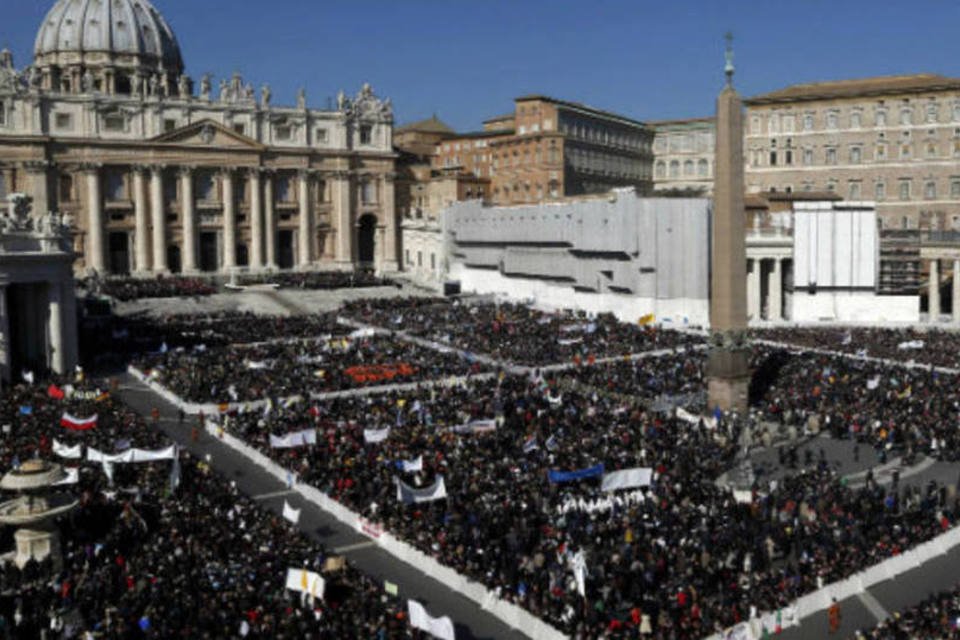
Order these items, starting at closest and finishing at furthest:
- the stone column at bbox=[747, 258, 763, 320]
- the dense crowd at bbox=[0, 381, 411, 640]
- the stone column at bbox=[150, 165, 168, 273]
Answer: the dense crowd at bbox=[0, 381, 411, 640] < the stone column at bbox=[747, 258, 763, 320] < the stone column at bbox=[150, 165, 168, 273]

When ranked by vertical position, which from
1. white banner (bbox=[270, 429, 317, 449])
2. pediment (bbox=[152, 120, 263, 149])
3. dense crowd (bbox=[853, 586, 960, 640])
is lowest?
dense crowd (bbox=[853, 586, 960, 640])

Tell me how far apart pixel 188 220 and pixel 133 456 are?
61159mm

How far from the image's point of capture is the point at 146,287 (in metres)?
70.8

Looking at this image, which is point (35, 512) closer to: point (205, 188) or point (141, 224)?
point (141, 224)

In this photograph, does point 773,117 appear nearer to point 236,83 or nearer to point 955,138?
point 955,138

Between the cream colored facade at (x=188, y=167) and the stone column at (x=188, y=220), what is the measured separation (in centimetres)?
10

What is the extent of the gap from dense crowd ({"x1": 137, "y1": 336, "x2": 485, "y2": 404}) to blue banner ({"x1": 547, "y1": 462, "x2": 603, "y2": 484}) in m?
15.2

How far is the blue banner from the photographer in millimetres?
25906

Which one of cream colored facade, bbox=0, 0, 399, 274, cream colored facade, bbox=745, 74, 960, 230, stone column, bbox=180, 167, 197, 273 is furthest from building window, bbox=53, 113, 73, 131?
cream colored facade, bbox=745, 74, 960, 230

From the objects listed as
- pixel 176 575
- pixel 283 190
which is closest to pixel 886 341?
pixel 176 575

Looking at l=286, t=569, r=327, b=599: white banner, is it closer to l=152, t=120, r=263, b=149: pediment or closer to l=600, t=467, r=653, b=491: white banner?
l=600, t=467, r=653, b=491: white banner

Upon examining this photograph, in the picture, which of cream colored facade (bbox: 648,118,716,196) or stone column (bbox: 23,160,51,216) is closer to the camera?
stone column (bbox: 23,160,51,216)

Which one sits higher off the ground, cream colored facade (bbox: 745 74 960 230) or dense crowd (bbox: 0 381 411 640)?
cream colored facade (bbox: 745 74 960 230)

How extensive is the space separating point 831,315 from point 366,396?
1492 inches
